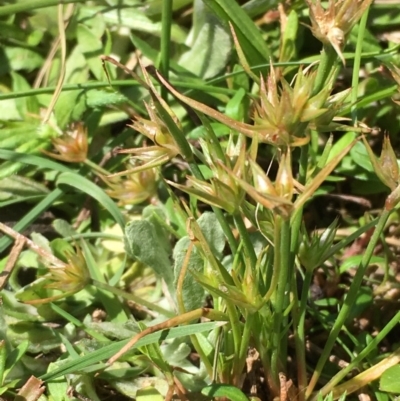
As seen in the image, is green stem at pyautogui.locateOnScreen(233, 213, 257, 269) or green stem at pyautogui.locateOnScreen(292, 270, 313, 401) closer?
green stem at pyautogui.locateOnScreen(233, 213, 257, 269)

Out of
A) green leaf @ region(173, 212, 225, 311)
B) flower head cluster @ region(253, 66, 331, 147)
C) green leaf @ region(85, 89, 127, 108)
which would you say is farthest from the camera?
green leaf @ region(85, 89, 127, 108)

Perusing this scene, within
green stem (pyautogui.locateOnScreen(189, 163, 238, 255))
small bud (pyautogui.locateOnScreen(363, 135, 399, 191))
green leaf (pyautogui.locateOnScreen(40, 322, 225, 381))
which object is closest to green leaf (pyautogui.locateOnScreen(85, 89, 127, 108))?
green stem (pyautogui.locateOnScreen(189, 163, 238, 255))

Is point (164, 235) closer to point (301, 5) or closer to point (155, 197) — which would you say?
point (155, 197)

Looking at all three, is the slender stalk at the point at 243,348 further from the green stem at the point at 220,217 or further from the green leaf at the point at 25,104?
the green leaf at the point at 25,104

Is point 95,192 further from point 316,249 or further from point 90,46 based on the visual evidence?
point 316,249

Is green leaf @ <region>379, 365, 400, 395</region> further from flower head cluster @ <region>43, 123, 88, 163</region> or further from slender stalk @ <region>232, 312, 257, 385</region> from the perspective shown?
flower head cluster @ <region>43, 123, 88, 163</region>

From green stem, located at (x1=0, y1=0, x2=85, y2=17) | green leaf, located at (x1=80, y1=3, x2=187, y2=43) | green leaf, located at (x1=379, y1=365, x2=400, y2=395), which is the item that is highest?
green stem, located at (x1=0, y1=0, x2=85, y2=17)

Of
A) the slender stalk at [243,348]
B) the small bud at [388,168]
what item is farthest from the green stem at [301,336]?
the small bud at [388,168]
